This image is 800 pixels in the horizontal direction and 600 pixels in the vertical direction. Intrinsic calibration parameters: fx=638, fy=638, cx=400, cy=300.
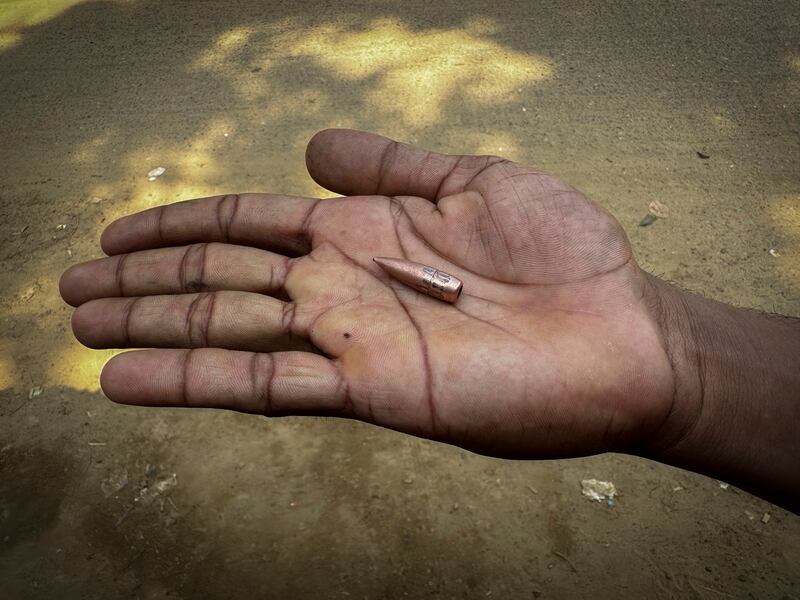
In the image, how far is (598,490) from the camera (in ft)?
12.8

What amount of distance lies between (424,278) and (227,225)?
1268mm

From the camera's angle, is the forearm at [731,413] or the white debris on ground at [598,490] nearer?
the forearm at [731,413]

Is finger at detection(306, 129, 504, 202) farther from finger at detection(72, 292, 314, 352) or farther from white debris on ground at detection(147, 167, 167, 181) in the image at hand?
white debris on ground at detection(147, 167, 167, 181)

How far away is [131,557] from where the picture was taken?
3664 millimetres

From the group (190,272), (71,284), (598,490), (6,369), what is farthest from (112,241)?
(598,490)

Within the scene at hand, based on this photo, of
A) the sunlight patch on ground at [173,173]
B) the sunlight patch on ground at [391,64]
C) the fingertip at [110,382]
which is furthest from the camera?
the sunlight patch on ground at [391,64]

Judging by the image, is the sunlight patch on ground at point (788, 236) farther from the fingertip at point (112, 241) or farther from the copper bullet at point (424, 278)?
the fingertip at point (112, 241)

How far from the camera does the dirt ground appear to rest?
143 inches

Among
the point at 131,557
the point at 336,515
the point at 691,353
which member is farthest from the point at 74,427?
the point at 691,353

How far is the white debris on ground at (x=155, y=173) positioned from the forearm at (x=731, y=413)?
4542mm

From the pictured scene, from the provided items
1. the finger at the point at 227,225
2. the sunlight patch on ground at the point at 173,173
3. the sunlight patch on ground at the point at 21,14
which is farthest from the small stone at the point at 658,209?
the sunlight patch on ground at the point at 21,14

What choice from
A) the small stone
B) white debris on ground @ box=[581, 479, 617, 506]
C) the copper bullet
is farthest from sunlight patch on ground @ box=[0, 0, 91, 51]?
white debris on ground @ box=[581, 479, 617, 506]

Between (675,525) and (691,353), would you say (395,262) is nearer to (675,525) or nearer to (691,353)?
(691,353)

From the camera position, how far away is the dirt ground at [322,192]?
3641mm
